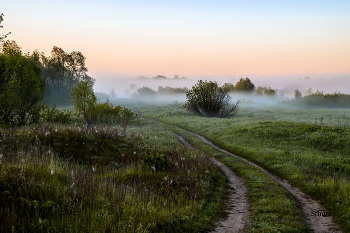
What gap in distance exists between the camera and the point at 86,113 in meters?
31.3

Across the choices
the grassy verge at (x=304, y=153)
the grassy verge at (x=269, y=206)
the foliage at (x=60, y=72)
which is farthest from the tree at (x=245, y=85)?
→ the grassy verge at (x=269, y=206)

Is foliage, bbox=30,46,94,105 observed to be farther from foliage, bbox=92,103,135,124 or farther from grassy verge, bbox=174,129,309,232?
grassy verge, bbox=174,129,309,232

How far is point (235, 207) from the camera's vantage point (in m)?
10.2

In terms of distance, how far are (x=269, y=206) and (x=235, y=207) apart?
130 centimetres

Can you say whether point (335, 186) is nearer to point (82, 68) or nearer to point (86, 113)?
point (86, 113)

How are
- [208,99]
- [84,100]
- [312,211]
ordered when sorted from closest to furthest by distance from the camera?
[312,211]
[84,100]
[208,99]

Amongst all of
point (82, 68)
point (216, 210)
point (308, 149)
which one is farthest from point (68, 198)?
point (82, 68)

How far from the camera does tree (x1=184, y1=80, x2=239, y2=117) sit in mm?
50556

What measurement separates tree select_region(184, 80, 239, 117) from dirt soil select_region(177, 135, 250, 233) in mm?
36295

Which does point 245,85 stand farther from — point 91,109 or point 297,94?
point 91,109

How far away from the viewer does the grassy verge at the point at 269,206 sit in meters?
8.00

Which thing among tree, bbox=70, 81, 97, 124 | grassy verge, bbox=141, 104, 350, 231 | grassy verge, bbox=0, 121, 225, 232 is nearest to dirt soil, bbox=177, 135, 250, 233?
grassy verge, bbox=0, 121, 225, 232

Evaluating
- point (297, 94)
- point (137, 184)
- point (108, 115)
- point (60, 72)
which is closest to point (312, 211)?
point (137, 184)

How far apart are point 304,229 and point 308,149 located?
15512 millimetres
